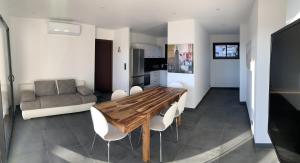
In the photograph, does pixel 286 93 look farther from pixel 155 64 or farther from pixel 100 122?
pixel 155 64

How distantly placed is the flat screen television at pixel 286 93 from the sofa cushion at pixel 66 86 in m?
5.28

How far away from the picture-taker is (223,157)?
2.98 meters

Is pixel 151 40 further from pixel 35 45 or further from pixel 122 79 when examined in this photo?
pixel 35 45

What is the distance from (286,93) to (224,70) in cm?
859

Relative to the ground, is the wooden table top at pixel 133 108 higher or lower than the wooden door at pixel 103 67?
lower

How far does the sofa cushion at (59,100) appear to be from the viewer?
484 cm

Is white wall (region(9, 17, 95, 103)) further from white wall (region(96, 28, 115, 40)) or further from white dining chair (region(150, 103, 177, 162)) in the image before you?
white dining chair (region(150, 103, 177, 162))

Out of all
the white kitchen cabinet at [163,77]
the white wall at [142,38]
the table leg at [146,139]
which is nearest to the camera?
the table leg at [146,139]

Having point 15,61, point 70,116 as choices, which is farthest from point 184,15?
point 15,61

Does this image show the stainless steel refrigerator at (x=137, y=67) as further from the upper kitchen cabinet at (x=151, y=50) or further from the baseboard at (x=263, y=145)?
the baseboard at (x=263, y=145)

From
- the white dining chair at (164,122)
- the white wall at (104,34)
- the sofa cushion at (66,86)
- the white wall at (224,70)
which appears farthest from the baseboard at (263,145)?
the white wall at (224,70)

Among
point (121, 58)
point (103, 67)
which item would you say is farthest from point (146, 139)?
point (103, 67)

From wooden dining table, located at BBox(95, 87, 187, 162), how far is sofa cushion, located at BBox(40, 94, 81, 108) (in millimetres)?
2188

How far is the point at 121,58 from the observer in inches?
298
